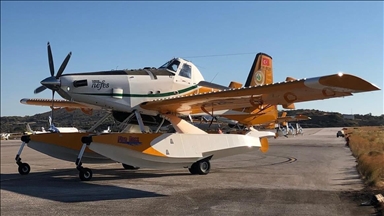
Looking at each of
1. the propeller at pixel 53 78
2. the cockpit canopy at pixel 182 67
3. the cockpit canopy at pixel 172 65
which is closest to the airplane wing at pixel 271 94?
the cockpit canopy at pixel 182 67

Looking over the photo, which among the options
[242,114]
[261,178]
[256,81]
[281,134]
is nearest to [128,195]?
Result: [261,178]

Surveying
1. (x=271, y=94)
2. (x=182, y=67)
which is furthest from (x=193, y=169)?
(x=182, y=67)

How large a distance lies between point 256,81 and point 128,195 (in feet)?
36.8

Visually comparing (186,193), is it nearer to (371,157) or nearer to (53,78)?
(371,157)

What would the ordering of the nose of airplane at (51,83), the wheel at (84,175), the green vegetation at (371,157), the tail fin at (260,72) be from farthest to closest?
1. the tail fin at (260,72)
2. the nose of airplane at (51,83)
3. the wheel at (84,175)
4. the green vegetation at (371,157)

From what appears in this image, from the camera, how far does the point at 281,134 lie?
54031mm

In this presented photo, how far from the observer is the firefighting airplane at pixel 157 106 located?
10617 millimetres

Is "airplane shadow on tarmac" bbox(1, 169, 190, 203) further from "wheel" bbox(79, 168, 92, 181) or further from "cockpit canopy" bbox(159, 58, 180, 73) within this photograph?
"cockpit canopy" bbox(159, 58, 180, 73)

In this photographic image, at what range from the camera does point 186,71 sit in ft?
45.6

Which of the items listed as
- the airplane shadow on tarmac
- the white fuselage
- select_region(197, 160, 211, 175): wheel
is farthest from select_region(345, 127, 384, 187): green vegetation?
the white fuselage

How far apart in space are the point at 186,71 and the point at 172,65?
0.54 metres

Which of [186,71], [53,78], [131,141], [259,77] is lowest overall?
[131,141]

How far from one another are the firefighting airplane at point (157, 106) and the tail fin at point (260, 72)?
393cm

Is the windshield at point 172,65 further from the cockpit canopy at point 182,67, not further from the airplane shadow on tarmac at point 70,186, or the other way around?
the airplane shadow on tarmac at point 70,186
